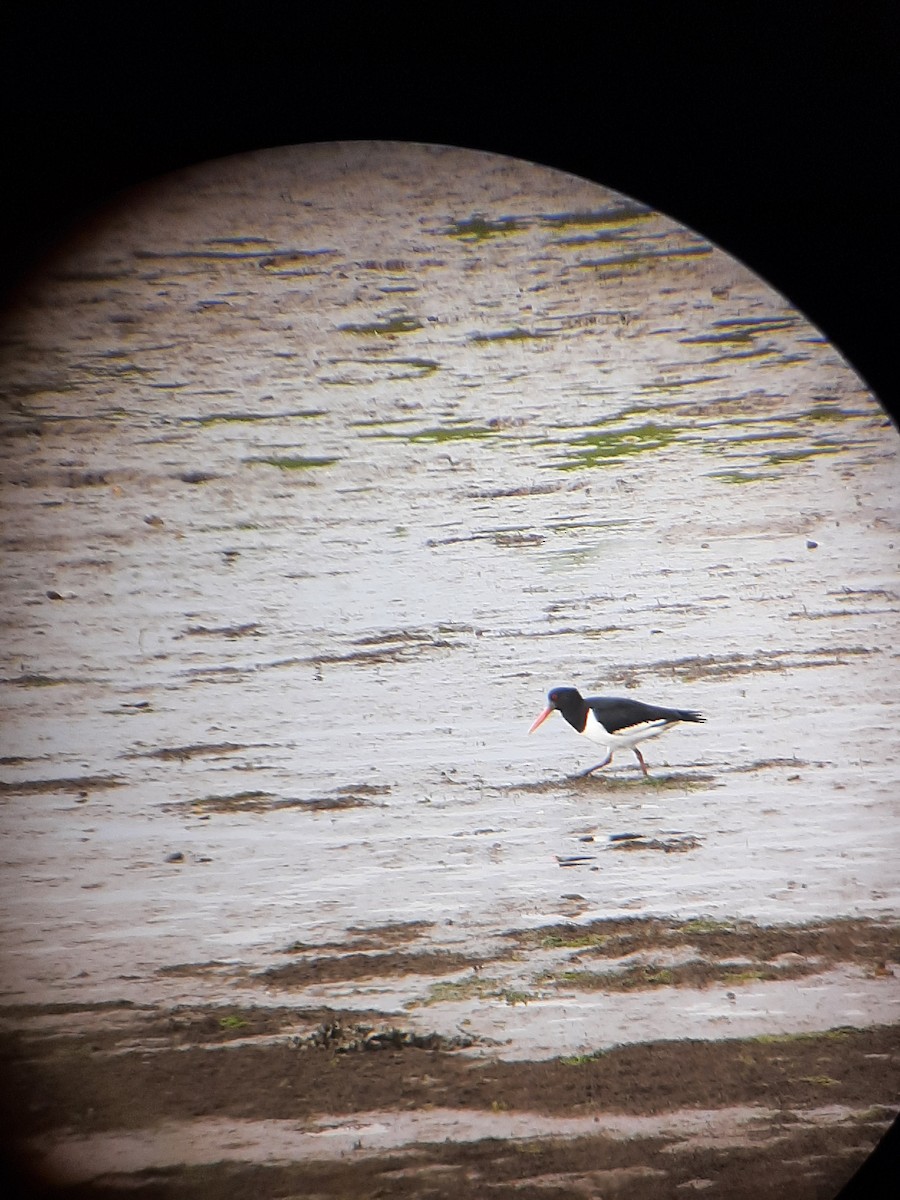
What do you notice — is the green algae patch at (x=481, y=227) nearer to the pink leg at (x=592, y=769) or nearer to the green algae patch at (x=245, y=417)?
the green algae patch at (x=245, y=417)

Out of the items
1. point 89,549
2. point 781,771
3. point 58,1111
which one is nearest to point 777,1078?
point 781,771

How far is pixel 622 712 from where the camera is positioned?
4.41 feet

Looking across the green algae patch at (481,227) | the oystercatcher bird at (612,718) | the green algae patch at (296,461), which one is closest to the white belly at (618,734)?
the oystercatcher bird at (612,718)

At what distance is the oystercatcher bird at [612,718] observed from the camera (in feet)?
4.40

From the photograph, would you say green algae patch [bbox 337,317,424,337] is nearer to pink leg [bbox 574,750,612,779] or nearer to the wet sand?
the wet sand

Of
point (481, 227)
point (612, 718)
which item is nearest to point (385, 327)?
point (481, 227)

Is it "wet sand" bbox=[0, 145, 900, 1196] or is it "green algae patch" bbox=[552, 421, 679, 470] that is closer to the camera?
"wet sand" bbox=[0, 145, 900, 1196]

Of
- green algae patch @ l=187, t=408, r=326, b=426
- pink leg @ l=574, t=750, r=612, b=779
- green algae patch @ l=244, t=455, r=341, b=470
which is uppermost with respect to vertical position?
green algae patch @ l=187, t=408, r=326, b=426

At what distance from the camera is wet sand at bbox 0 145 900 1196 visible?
129cm

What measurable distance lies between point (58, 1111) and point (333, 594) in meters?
0.82

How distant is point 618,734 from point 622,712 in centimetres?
3

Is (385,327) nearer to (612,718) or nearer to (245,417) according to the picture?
(245,417)

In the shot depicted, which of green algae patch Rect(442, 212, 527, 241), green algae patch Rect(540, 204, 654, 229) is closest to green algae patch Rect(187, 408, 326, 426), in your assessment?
green algae patch Rect(442, 212, 527, 241)

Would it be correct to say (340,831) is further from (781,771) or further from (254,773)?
(781,771)
